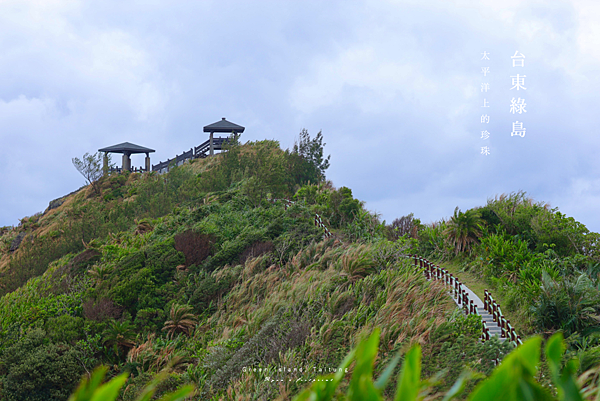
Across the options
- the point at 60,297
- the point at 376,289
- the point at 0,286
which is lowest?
the point at 376,289

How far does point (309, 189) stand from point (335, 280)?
1003 cm

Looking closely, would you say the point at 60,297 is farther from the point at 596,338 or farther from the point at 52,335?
the point at 596,338

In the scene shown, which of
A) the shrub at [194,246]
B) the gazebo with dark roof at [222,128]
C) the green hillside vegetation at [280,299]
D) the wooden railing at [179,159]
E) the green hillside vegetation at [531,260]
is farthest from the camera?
the wooden railing at [179,159]

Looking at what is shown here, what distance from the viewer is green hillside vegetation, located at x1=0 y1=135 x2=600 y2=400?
23.6 ft

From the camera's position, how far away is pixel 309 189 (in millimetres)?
20062

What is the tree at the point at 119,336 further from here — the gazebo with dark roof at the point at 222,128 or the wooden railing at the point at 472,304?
the gazebo with dark roof at the point at 222,128

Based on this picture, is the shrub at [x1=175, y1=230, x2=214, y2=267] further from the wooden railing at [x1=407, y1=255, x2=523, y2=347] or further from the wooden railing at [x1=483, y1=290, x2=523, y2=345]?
the wooden railing at [x1=483, y1=290, x2=523, y2=345]

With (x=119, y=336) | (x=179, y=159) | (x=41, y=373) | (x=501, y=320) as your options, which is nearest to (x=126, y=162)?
(x=179, y=159)

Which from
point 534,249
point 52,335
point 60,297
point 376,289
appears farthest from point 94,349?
point 534,249

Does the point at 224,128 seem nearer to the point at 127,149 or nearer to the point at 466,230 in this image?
the point at 127,149

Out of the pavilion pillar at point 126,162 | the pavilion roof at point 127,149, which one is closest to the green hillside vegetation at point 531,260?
the pavilion roof at point 127,149

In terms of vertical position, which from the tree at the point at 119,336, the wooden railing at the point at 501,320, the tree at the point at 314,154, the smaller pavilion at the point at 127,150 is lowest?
the wooden railing at the point at 501,320

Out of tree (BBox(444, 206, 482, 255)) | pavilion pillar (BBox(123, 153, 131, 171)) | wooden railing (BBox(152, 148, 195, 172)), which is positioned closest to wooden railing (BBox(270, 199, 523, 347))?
tree (BBox(444, 206, 482, 255))

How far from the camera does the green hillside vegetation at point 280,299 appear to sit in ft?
23.6
